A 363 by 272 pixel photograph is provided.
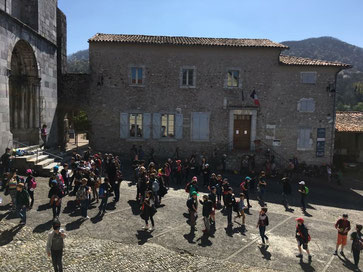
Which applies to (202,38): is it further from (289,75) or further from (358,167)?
(358,167)

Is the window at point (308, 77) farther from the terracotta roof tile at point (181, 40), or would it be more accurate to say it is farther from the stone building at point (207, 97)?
the terracotta roof tile at point (181, 40)

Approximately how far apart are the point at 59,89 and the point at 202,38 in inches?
416

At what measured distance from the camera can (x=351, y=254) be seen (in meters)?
9.20

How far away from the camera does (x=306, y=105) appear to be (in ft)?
67.1

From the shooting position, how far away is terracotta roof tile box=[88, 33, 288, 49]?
63.0 ft

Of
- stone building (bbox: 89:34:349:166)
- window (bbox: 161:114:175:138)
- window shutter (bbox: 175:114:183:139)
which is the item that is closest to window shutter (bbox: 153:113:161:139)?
stone building (bbox: 89:34:349:166)

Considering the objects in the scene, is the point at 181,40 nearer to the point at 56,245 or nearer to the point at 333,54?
the point at 56,245

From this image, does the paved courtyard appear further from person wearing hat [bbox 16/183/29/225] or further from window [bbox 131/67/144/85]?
window [bbox 131/67/144/85]

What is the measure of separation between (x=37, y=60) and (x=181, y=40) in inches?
362

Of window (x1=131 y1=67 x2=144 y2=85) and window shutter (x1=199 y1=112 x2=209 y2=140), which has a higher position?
window (x1=131 y1=67 x2=144 y2=85)

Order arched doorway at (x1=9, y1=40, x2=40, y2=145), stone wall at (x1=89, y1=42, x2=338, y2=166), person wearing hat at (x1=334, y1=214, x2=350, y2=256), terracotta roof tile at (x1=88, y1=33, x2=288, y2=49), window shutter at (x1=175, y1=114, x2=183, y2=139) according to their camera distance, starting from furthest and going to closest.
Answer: window shutter at (x1=175, y1=114, x2=183, y2=139) → stone wall at (x1=89, y1=42, x2=338, y2=166) → terracotta roof tile at (x1=88, y1=33, x2=288, y2=49) → arched doorway at (x1=9, y1=40, x2=40, y2=145) → person wearing hat at (x1=334, y1=214, x2=350, y2=256)

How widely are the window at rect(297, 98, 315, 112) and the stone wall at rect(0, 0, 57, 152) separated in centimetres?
1626

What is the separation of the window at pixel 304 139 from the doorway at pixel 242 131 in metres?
3.51

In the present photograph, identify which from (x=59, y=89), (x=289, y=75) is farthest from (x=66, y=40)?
(x=289, y=75)
